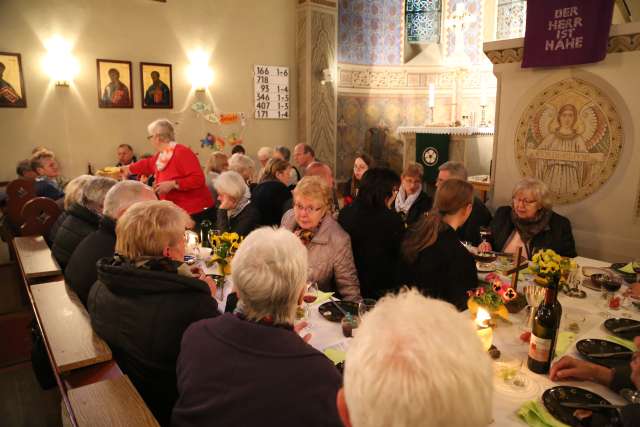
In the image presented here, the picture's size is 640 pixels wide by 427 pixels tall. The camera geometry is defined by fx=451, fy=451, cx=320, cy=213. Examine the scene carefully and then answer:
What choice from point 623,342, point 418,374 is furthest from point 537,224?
point 418,374

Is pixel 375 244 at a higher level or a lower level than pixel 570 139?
lower

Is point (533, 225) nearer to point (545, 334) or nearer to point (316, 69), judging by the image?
point (545, 334)

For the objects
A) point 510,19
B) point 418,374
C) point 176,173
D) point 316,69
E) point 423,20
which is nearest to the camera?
point 418,374

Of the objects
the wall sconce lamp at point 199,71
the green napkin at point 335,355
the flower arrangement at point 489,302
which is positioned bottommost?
the green napkin at point 335,355

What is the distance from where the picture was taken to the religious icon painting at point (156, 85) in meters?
7.90

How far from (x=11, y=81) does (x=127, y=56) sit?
5.85 feet

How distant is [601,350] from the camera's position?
2.01 m

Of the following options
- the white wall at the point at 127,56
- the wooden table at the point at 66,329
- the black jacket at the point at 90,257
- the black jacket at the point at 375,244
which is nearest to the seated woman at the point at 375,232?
the black jacket at the point at 375,244

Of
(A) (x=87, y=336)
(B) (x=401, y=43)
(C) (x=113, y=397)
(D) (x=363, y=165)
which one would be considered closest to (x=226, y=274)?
(A) (x=87, y=336)

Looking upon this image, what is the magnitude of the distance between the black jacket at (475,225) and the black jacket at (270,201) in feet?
5.79

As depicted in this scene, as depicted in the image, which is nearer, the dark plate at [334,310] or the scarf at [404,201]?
the dark plate at [334,310]

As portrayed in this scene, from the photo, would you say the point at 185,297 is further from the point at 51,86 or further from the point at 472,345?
the point at 51,86

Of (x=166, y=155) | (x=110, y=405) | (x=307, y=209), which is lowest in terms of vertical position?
(x=110, y=405)

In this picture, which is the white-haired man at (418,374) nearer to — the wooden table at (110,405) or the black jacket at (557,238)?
the wooden table at (110,405)
